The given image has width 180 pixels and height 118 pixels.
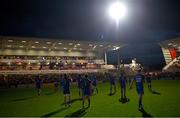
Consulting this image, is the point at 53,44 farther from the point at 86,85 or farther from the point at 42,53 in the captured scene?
the point at 86,85

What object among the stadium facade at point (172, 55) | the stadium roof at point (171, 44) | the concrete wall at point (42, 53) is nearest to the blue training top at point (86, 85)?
the concrete wall at point (42, 53)

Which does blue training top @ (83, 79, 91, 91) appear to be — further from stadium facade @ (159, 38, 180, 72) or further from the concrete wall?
stadium facade @ (159, 38, 180, 72)

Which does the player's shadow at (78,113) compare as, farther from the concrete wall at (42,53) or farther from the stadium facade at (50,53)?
the concrete wall at (42,53)

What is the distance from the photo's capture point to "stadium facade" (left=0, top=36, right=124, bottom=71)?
163 feet

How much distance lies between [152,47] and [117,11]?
26.4 m

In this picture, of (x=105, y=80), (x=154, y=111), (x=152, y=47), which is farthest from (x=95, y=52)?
(x=154, y=111)

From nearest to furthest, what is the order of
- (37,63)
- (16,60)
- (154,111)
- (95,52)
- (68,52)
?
1. (154,111)
2. (16,60)
3. (37,63)
4. (68,52)
5. (95,52)

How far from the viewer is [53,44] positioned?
178ft

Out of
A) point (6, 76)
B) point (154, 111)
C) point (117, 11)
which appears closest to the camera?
point (154, 111)

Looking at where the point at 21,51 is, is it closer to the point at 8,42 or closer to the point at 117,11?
the point at 8,42

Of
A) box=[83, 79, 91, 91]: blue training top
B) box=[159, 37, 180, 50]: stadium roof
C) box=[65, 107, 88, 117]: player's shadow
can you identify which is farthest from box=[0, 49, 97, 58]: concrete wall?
box=[65, 107, 88, 117]: player's shadow

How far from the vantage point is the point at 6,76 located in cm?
4569

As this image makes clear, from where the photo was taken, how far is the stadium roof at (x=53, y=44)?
47.8 metres

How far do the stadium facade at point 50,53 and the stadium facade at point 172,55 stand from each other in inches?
451
